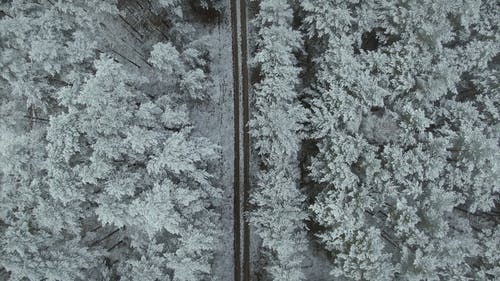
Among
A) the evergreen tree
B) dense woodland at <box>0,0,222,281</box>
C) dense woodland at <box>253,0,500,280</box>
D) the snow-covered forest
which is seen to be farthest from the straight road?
the evergreen tree

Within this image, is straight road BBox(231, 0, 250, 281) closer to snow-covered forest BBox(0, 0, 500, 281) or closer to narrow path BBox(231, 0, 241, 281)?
narrow path BBox(231, 0, 241, 281)

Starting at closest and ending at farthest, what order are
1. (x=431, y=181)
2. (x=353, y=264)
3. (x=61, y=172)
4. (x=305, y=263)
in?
1. (x=61, y=172)
2. (x=353, y=264)
3. (x=431, y=181)
4. (x=305, y=263)

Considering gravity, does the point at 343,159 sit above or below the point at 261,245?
above

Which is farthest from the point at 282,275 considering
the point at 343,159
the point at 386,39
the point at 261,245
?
the point at 386,39

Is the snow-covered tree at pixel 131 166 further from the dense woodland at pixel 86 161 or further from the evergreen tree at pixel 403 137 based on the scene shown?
the evergreen tree at pixel 403 137

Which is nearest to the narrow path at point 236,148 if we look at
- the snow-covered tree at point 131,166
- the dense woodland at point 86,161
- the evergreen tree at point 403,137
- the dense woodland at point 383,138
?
the dense woodland at point 383,138

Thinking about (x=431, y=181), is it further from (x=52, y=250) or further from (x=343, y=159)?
(x=52, y=250)

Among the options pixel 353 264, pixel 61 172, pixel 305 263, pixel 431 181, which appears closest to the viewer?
pixel 61 172
